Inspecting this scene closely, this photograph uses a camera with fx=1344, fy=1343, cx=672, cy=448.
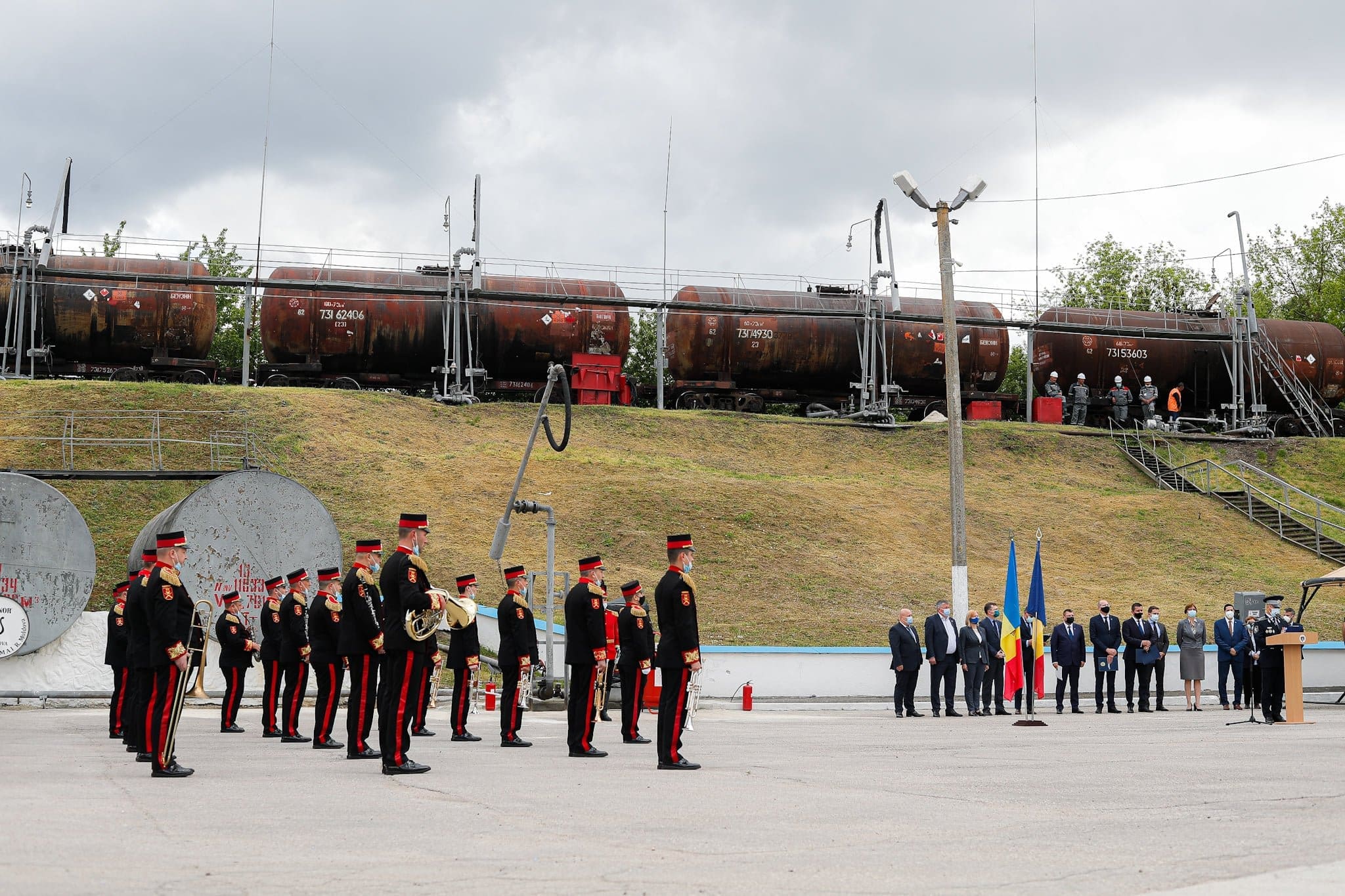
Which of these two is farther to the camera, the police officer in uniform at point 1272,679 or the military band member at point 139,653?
the police officer in uniform at point 1272,679

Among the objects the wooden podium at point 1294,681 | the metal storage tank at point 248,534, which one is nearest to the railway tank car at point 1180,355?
the wooden podium at point 1294,681

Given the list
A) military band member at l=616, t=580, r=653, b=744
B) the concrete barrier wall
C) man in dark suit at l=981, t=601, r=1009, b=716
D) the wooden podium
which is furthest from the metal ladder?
military band member at l=616, t=580, r=653, b=744

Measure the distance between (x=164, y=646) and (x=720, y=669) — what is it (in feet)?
39.4

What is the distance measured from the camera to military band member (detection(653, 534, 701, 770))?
413 inches

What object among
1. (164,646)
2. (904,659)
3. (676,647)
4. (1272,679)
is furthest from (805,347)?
(164,646)

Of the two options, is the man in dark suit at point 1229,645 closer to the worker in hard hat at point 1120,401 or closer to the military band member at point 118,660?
the military band member at point 118,660

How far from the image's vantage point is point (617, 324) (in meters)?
38.4

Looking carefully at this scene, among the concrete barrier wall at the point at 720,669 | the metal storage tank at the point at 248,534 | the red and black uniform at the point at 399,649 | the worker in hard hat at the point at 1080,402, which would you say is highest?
the worker in hard hat at the point at 1080,402

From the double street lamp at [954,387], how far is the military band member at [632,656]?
8408mm

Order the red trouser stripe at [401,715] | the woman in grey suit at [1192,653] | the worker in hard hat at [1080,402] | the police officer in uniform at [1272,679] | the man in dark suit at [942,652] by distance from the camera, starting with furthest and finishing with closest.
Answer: the worker in hard hat at [1080,402], the woman in grey suit at [1192,653], the man in dark suit at [942,652], the police officer in uniform at [1272,679], the red trouser stripe at [401,715]

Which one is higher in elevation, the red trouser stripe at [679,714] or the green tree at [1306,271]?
the green tree at [1306,271]

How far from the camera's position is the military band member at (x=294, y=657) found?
13664 mm

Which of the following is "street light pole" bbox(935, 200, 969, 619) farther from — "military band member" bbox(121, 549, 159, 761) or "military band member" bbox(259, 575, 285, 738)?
"military band member" bbox(121, 549, 159, 761)

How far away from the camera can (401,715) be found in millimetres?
9914
